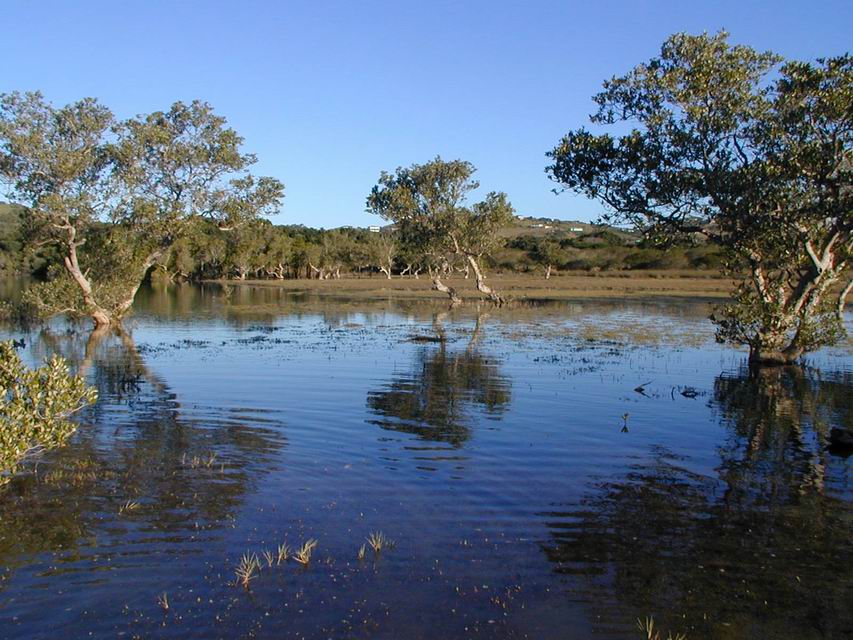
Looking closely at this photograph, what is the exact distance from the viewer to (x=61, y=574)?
27.1 feet

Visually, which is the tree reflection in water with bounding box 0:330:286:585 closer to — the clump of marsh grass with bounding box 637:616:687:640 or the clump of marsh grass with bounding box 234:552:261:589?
the clump of marsh grass with bounding box 234:552:261:589

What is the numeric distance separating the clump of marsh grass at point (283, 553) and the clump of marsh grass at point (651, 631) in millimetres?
4171

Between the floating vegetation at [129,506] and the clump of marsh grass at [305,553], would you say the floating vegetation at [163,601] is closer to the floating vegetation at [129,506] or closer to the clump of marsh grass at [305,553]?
the clump of marsh grass at [305,553]

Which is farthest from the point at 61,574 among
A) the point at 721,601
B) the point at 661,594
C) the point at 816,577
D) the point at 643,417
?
the point at 643,417

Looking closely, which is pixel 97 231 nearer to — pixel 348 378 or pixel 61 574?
pixel 348 378

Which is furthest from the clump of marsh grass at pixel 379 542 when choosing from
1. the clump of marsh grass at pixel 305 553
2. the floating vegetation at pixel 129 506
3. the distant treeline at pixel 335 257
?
the distant treeline at pixel 335 257

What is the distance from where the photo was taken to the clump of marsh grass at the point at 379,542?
906cm

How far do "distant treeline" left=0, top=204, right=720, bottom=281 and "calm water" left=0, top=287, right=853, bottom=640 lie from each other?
8510 centimetres

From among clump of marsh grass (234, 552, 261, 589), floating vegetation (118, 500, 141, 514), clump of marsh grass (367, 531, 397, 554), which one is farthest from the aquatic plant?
clump of marsh grass (367, 531, 397, 554)

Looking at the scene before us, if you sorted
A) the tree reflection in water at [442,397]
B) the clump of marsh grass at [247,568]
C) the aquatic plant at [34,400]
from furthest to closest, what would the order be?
the tree reflection in water at [442,397] → the aquatic plant at [34,400] → the clump of marsh grass at [247,568]

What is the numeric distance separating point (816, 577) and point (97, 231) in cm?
3773

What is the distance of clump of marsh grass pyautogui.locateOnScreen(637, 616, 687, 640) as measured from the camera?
7.11m

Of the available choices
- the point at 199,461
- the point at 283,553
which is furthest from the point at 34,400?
the point at 283,553

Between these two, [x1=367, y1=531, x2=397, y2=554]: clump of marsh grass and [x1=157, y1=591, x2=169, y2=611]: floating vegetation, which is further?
[x1=367, y1=531, x2=397, y2=554]: clump of marsh grass
